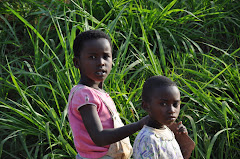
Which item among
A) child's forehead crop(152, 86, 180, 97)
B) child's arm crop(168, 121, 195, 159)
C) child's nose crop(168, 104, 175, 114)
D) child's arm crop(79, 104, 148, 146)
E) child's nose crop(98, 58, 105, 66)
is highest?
child's nose crop(98, 58, 105, 66)

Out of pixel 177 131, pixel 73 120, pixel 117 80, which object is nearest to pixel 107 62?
pixel 73 120

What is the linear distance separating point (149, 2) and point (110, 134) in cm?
259

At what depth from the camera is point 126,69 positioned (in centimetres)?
345

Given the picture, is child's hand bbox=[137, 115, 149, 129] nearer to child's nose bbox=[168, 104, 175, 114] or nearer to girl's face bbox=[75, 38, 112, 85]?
child's nose bbox=[168, 104, 175, 114]

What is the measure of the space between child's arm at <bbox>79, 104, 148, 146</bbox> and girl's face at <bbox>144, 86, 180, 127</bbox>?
99mm

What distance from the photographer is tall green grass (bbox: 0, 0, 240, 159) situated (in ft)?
10.8

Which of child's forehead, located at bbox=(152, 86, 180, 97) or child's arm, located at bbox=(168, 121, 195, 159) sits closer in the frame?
child's forehead, located at bbox=(152, 86, 180, 97)

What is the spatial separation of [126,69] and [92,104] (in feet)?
4.55

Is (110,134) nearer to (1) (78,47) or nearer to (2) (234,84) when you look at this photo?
(1) (78,47)

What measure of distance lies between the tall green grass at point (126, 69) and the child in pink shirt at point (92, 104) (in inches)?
34.0

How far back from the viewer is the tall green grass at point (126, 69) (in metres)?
3.28

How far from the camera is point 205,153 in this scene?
3330mm

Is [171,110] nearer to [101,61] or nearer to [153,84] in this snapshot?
[153,84]

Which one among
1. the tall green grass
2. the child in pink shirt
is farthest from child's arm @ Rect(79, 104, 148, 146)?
the tall green grass
